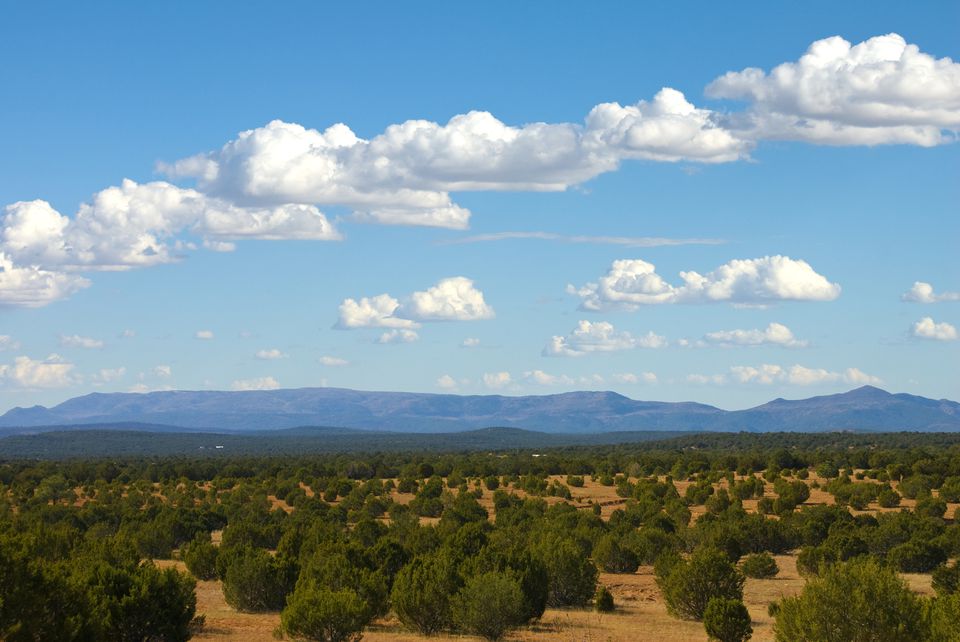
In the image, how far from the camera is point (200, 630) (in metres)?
35.8

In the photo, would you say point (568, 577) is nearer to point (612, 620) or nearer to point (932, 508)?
point (612, 620)

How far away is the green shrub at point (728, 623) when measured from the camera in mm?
34531

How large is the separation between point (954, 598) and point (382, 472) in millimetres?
94051

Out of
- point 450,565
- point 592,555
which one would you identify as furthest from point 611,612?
point 592,555

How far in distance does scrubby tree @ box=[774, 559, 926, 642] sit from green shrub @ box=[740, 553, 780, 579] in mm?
25129

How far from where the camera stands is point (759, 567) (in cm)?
5250

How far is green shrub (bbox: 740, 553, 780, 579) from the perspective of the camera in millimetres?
52406

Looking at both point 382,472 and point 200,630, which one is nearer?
point 200,630

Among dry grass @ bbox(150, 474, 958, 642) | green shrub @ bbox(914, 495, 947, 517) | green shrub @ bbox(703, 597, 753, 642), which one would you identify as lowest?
dry grass @ bbox(150, 474, 958, 642)

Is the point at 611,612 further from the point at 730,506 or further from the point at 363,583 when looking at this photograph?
the point at 730,506

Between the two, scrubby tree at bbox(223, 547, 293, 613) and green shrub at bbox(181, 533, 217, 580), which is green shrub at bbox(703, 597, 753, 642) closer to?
scrubby tree at bbox(223, 547, 293, 613)

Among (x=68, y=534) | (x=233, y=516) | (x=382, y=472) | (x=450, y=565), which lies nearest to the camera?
(x=450, y=565)

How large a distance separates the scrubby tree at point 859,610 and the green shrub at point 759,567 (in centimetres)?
2513

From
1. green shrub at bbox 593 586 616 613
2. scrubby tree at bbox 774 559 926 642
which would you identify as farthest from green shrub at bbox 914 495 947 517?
scrubby tree at bbox 774 559 926 642
